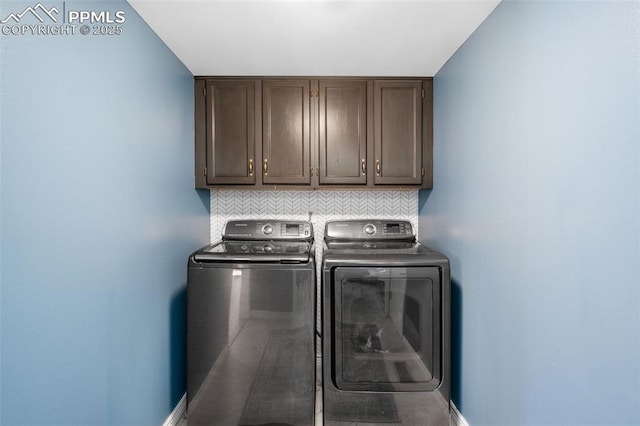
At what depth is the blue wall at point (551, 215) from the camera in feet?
2.66

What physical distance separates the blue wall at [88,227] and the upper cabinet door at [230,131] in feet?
1.20

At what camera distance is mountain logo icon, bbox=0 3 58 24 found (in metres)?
0.90

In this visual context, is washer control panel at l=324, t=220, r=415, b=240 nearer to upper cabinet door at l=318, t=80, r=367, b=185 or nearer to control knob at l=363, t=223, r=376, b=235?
control knob at l=363, t=223, r=376, b=235

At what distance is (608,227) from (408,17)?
1299 millimetres

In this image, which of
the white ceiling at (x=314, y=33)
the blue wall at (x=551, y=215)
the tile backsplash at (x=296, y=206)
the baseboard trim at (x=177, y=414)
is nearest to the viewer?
the blue wall at (x=551, y=215)

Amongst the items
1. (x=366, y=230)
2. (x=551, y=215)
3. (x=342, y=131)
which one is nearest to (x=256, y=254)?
(x=366, y=230)

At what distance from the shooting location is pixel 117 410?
4.30 feet

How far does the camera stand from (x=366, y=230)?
228cm

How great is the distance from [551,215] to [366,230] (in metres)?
1.32

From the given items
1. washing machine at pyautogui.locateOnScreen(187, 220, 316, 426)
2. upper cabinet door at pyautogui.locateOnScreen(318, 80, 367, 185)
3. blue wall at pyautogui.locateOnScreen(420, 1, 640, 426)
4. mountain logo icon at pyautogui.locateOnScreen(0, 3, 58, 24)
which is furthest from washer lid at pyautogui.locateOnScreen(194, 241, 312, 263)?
mountain logo icon at pyautogui.locateOnScreen(0, 3, 58, 24)

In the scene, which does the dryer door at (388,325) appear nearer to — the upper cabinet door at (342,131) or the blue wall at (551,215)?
the blue wall at (551,215)

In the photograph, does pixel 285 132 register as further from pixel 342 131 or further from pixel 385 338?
pixel 385 338

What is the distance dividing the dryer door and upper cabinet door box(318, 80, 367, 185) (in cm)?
84

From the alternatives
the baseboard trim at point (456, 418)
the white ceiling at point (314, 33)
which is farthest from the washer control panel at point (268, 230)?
the baseboard trim at point (456, 418)
